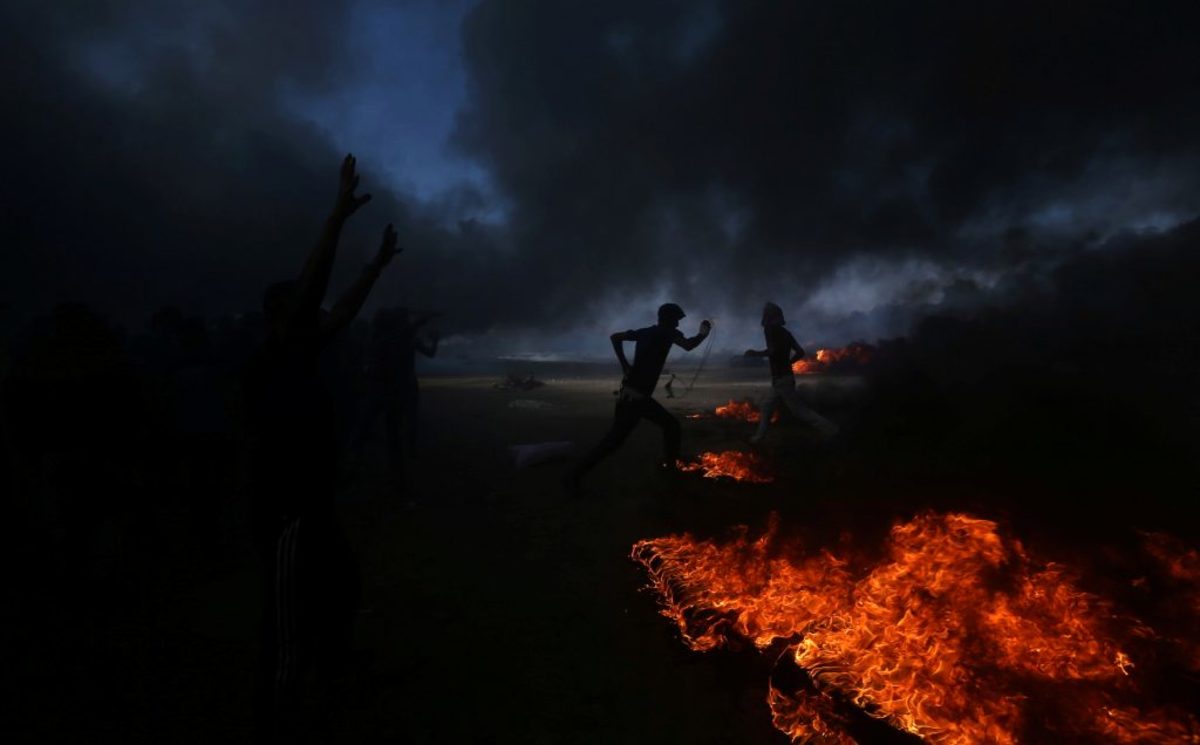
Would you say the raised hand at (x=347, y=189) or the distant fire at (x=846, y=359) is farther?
the distant fire at (x=846, y=359)

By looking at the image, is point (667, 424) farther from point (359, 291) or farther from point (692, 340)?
point (359, 291)

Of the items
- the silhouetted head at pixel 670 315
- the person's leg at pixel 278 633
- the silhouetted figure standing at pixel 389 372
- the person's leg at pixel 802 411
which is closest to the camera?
the person's leg at pixel 278 633

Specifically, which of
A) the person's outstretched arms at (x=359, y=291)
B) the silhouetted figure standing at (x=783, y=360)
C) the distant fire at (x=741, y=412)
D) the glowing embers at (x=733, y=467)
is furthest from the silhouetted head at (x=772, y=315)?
the person's outstretched arms at (x=359, y=291)

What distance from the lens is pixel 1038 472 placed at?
4.67 metres

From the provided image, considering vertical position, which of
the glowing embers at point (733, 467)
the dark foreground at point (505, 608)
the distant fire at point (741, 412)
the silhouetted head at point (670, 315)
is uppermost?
the silhouetted head at point (670, 315)

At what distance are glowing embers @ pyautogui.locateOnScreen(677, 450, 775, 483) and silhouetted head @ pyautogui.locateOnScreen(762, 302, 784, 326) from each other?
242 cm

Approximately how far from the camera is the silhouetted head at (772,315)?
9305mm

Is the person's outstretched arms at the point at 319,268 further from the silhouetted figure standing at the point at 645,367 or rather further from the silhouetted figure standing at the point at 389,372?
the silhouetted figure standing at the point at 389,372

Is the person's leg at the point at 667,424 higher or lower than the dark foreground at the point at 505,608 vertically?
higher

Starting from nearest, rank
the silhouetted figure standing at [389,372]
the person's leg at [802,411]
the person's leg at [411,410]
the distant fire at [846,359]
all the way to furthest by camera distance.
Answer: the silhouetted figure standing at [389,372], the person's leg at [802,411], the person's leg at [411,410], the distant fire at [846,359]

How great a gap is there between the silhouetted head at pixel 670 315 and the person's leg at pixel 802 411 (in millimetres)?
3378

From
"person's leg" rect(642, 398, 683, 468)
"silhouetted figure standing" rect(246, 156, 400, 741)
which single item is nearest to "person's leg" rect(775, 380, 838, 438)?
"person's leg" rect(642, 398, 683, 468)

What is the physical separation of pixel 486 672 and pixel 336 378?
5616mm

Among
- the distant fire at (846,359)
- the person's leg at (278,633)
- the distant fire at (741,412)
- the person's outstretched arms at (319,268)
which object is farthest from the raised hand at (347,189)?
the distant fire at (846,359)
